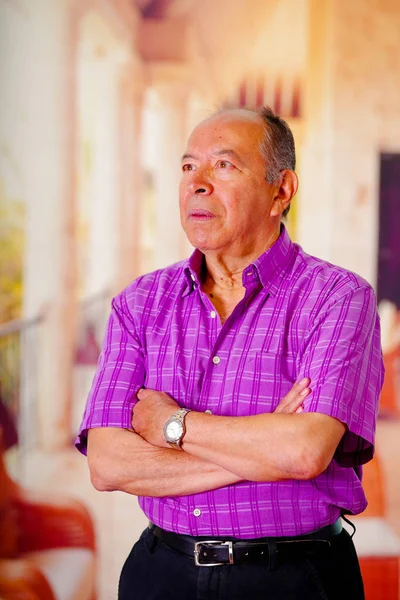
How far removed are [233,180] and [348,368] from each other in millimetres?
535

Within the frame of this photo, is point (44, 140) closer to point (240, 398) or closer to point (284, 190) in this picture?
point (284, 190)

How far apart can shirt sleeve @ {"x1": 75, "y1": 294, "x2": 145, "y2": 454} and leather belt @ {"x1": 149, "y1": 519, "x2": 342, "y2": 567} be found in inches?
12.3

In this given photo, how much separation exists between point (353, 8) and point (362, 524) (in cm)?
206

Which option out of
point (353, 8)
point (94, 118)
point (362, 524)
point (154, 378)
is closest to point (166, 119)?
point (94, 118)

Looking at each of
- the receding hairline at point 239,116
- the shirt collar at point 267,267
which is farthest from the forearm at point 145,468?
the receding hairline at point 239,116

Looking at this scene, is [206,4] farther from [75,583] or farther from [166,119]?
[75,583]

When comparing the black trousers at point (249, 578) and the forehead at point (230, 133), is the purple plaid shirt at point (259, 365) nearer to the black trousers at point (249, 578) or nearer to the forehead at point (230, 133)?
the black trousers at point (249, 578)

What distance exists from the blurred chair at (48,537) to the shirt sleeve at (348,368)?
1720mm

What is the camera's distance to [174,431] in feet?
5.28

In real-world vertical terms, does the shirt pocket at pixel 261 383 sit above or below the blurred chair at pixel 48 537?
above

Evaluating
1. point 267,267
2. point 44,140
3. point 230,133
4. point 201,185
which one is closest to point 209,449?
point 267,267

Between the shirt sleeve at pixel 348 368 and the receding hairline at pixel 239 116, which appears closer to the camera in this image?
the shirt sleeve at pixel 348 368

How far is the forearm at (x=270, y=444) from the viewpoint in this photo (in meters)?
1.51

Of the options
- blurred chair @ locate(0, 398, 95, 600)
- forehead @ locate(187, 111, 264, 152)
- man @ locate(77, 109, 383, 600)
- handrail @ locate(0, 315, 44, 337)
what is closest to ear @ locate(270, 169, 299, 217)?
man @ locate(77, 109, 383, 600)
